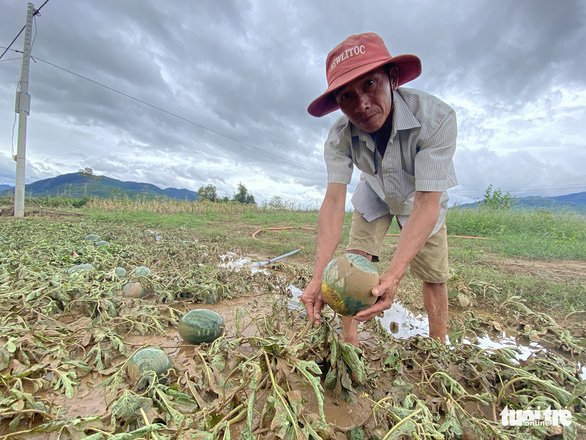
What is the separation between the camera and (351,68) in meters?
1.76

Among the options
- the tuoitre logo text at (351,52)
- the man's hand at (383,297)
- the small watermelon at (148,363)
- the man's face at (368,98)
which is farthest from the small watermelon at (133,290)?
the tuoitre logo text at (351,52)

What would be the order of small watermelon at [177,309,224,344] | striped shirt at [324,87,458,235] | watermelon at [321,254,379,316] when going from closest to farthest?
watermelon at [321,254,379,316] → striped shirt at [324,87,458,235] → small watermelon at [177,309,224,344]

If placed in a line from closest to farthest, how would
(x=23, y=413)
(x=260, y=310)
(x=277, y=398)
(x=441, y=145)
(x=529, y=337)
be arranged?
(x=277, y=398), (x=23, y=413), (x=441, y=145), (x=529, y=337), (x=260, y=310)

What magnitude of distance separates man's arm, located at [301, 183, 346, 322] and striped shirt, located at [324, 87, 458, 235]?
5.5 inches

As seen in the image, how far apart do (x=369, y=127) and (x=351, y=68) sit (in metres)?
0.39

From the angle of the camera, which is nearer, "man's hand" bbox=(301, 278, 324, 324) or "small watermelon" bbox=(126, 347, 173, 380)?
"small watermelon" bbox=(126, 347, 173, 380)

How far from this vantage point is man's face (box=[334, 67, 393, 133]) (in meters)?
1.77

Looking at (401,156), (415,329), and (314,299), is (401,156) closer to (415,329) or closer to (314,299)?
(314,299)

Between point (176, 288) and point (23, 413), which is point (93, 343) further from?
point (176, 288)

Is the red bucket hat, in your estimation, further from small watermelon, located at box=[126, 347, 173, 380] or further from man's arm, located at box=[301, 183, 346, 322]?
small watermelon, located at box=[126, 347, 173, 380]

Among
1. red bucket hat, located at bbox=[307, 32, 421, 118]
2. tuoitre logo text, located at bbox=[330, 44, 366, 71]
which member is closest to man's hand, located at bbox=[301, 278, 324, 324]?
red bucket hat, located at bbox=[307, 32, 421, 118]

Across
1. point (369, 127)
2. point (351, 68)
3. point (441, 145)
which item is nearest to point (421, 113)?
point (441, 145)

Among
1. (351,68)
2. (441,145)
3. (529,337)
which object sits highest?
(351,68)

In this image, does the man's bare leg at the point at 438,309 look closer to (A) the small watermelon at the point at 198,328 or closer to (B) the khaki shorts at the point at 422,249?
(B) the khaki shorts at the point at 422,249
